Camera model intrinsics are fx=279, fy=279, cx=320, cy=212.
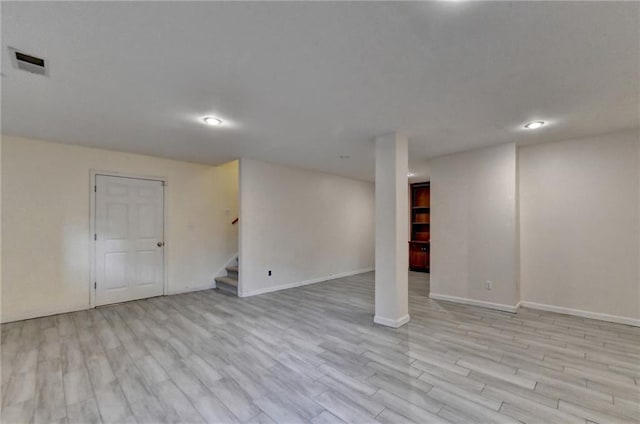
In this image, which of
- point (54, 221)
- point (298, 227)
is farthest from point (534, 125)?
point (54, 221)

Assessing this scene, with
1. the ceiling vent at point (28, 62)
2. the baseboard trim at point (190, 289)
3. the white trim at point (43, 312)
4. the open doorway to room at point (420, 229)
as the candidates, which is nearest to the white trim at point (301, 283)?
the baseboard trim at point (190, 289)

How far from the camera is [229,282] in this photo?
208 inches

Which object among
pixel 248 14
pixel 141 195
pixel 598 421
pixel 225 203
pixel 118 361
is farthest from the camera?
pixel 225 203

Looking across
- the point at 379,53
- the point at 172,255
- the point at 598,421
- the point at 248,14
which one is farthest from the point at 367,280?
the point at 248,14

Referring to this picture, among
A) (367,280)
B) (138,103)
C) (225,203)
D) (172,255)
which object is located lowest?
(367,280)

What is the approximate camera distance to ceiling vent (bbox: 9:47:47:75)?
1.93 metres

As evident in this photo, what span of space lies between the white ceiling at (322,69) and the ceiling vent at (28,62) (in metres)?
0.08

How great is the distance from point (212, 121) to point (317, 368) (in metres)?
2.83

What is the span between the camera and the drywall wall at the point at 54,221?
3.74 meters

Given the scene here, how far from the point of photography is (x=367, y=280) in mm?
6418

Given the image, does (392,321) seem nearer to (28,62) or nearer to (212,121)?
(212,121)

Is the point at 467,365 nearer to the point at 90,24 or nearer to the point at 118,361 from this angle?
the point at 118,361

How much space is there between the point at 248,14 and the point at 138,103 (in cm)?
179

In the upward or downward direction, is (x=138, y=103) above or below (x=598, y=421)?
above
